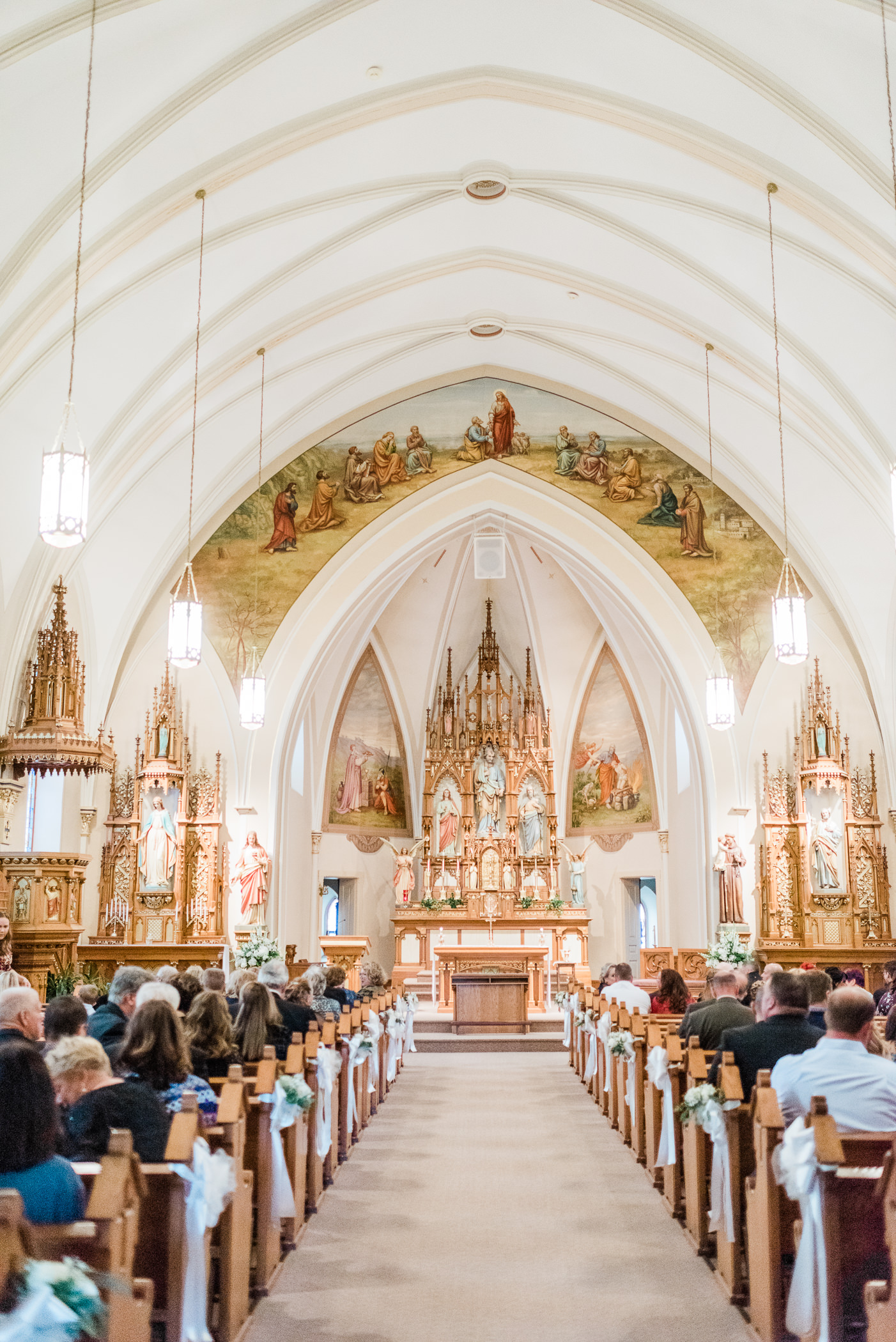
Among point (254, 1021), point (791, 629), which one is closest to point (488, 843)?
point (791, 629)

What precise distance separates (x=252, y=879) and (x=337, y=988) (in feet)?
25.6

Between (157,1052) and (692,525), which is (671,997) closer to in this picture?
(157,1052)

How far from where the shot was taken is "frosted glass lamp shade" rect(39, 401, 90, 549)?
27.1ft

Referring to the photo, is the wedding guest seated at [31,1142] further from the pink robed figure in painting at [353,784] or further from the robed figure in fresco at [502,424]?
the pink robed figure in painting at [353,784]

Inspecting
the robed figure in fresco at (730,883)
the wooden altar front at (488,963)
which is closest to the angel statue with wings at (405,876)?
the wooden altar front at (488,963)

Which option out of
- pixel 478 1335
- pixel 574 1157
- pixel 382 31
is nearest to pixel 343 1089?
pixel 574 1157

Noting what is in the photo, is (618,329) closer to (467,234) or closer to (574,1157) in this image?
(467,234)

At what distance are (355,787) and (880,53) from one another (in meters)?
17.8

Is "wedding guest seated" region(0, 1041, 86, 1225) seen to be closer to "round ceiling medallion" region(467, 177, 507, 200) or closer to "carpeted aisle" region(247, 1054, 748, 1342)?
"carpeted aisle" region(247, 1054, 748, 1342)

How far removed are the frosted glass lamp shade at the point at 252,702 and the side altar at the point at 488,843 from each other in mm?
7473

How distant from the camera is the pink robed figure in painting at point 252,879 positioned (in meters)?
18.3

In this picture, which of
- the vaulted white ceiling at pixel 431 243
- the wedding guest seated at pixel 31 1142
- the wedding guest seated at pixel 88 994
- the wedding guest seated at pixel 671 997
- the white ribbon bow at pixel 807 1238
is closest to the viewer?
the wedding guest seated at pixel 31 1142

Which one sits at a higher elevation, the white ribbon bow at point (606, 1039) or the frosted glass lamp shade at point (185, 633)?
the frosted glass lamp shade at point (185, 633)

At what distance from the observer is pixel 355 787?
2489cm
